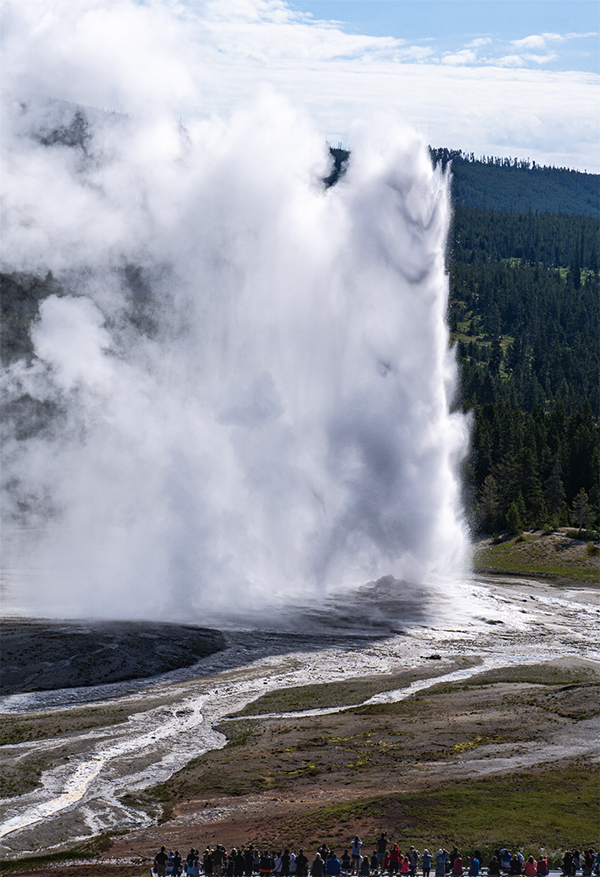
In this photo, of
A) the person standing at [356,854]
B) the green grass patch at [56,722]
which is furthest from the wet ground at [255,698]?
the person standing at [356,854]

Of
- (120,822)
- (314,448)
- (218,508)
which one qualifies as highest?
(314,448)

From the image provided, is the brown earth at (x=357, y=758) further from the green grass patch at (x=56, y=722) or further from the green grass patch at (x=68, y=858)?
the green grass patch at (x=56, y=722)

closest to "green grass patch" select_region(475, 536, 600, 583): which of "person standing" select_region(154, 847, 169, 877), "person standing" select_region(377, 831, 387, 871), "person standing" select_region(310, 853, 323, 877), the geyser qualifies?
the geyser

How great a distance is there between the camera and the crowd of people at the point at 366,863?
26203mm

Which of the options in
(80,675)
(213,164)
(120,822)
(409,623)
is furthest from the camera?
(213,164)

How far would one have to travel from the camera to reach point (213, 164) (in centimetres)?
14900

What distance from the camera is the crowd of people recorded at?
1032 inches

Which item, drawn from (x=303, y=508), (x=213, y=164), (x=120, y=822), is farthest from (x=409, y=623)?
(x=213, y=164)

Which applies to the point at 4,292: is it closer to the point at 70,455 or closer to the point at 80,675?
the point at 70,455

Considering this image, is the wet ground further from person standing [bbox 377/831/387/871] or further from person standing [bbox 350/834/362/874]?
person standing [bbox 377/831/387/871]

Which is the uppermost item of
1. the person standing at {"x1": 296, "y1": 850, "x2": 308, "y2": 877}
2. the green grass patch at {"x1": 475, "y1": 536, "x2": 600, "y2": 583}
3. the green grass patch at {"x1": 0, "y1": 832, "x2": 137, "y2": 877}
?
the green grass patch at {"x1": 475, "y1": 536, "x2": 600, "y2": 583}

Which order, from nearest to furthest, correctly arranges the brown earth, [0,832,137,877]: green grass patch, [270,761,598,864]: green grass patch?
[0,832,137,877]: green grass patch → [270,761,598,864]: green grass patch → the brown earth

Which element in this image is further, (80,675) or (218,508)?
(218,508)

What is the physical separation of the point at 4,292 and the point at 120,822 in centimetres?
16651
